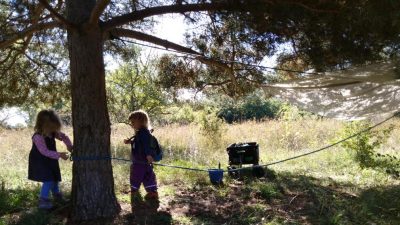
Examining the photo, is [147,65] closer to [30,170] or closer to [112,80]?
[112,80]

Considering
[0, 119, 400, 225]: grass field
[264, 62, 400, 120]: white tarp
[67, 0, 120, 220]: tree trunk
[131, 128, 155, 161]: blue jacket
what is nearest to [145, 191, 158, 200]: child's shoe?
[0, 119, 400, 225]: grass field

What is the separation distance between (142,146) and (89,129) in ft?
3.28

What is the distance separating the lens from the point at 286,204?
5.38 metres

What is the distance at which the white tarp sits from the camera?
17.0ft

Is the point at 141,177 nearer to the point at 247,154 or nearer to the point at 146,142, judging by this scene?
the point at 146,142

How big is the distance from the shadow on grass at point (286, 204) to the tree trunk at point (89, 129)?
2.81 ft

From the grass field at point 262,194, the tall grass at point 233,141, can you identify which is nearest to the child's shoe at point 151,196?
the grass field at point 262,194

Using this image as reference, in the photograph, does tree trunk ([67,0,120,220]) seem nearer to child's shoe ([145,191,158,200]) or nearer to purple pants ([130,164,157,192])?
child's shoe ([145,191,158,200])

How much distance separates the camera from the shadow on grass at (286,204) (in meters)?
4.77

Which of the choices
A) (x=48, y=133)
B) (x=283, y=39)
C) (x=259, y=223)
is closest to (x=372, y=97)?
(x=283, y=39)

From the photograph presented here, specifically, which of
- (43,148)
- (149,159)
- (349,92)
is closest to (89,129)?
(43,148)

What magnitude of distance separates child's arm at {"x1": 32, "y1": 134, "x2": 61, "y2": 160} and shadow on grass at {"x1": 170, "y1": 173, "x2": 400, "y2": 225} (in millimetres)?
1417

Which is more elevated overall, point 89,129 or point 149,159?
point 89,129

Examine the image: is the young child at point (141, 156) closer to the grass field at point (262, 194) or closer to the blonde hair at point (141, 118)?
the blonde hair at point (141, 118)
